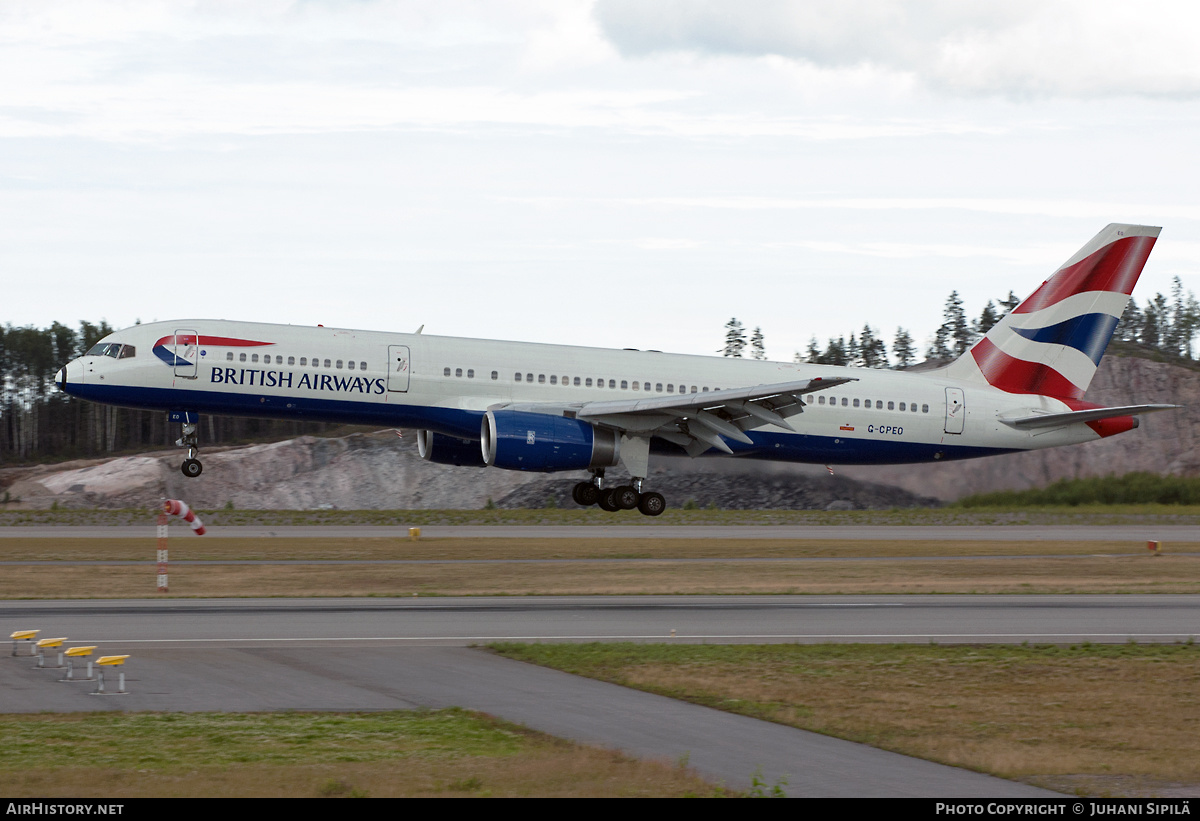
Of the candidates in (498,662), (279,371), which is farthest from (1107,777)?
(279,371)

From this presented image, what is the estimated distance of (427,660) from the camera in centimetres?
2031

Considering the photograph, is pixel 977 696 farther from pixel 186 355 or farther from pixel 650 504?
pixel 186 355

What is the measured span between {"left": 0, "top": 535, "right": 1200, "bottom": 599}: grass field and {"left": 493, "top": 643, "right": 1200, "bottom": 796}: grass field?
980 centimetres

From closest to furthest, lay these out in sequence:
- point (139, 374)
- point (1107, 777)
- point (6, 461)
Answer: point (1107, 777) → point (139, 374) → point (6, 461)

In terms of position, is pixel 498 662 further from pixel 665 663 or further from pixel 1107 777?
pixel 1107 777

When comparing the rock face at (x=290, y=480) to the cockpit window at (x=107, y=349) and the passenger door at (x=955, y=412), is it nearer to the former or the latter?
the passenger door at (x=955, y=412)

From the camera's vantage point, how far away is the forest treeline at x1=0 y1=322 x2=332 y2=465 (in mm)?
108438

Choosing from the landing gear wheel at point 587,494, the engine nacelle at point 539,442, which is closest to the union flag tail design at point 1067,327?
the landing gear wheel at point 587,494

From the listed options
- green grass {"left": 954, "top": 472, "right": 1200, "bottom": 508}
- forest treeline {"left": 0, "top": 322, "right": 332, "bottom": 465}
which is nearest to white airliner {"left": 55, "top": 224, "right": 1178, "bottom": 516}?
green grass {"left": 954, "top": 472, "right": 1200, "bottom": 508}

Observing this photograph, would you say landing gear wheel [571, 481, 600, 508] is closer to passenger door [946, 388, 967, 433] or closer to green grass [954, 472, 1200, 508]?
passenger door [946, 388, 967, 433]

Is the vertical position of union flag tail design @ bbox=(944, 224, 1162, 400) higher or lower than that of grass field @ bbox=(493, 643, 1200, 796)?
higher

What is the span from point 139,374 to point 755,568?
60.7 feet

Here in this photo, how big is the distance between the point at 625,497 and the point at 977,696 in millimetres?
20233

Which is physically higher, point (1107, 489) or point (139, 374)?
point (139, 374)
